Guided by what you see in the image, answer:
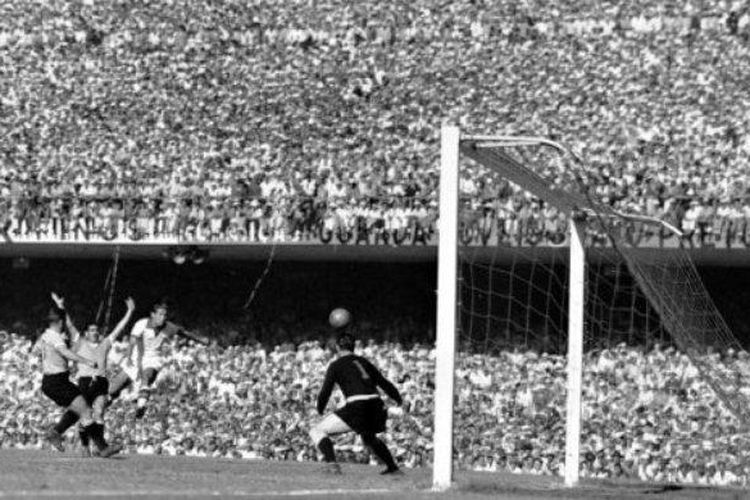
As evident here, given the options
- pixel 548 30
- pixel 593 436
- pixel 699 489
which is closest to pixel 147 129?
pixel 548 30

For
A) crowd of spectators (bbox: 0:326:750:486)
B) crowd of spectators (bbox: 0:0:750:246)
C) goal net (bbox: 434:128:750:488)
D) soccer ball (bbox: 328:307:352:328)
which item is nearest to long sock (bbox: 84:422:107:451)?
soccer ball (bbox: 328:307:352:328)

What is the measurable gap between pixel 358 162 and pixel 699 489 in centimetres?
1846

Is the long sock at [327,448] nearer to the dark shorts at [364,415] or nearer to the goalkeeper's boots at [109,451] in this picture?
the dark shorts at [364,415]

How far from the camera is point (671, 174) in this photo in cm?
3681

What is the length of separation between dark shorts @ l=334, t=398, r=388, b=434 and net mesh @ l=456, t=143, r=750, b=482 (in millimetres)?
2757

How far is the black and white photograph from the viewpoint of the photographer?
25.8 metres

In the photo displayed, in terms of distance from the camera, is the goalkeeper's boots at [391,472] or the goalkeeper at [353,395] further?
the goalkeeper's boots at [391,472]

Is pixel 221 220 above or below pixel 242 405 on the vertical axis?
above

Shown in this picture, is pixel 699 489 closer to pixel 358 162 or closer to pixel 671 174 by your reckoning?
pixel 671 174

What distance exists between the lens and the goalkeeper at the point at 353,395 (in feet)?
67.7

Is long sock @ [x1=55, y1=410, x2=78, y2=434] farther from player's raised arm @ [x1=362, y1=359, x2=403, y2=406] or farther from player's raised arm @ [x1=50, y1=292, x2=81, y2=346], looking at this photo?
player's raised arm @ [x1=362, y1=359, x2=403, y2=406]

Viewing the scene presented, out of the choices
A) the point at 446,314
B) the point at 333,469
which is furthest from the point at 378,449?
the point at 446,314

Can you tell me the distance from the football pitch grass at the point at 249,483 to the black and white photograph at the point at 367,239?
0.82ft

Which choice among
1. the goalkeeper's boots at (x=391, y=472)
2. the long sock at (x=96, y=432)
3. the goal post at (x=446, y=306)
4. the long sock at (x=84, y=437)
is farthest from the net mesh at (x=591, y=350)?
the long sock at (x=84, y=437)
